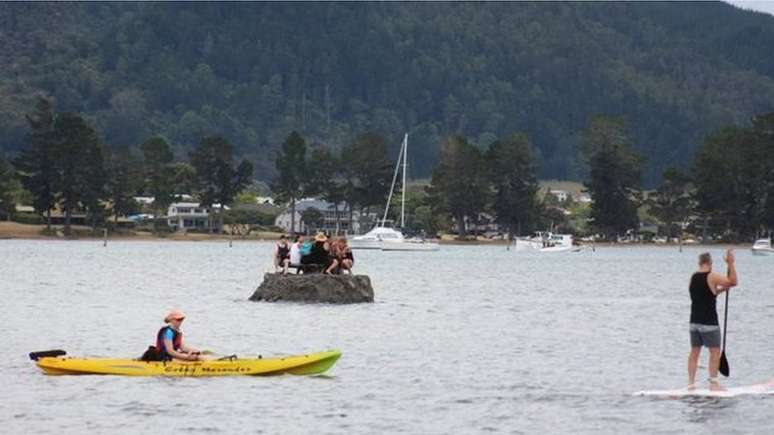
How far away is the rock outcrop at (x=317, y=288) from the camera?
57.2m

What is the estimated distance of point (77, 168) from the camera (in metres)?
188

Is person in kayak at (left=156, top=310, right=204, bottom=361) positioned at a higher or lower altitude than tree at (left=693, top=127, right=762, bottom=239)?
lower

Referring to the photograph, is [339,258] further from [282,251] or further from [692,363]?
[692,363]

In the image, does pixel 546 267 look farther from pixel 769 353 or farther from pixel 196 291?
pixel 769 353

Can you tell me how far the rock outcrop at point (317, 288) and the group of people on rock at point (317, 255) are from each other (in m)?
0.37

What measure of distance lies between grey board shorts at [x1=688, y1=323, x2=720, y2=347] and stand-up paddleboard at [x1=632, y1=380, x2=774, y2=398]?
6.58 feet

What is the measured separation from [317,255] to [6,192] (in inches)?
5315

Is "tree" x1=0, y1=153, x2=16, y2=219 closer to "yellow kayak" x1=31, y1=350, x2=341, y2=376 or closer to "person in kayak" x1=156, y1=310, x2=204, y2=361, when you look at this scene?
"yellow kayak" x1=31, y1=350, x2=341, y2=376

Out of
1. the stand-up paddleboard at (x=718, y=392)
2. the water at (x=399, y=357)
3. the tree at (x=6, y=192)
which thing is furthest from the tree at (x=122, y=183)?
the stand-up paddleboard at (x=718, y=392)

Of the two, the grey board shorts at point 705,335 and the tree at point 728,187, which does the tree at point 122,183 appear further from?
the grey board shorts at point 705,335

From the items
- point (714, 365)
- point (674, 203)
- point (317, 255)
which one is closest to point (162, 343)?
point (714, 365)

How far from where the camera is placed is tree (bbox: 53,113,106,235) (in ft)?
611

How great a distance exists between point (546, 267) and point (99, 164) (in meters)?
73.2

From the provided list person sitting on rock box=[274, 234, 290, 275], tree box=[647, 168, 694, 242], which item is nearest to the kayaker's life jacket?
person sitting on rock box=[274, 234, 290, 275]
